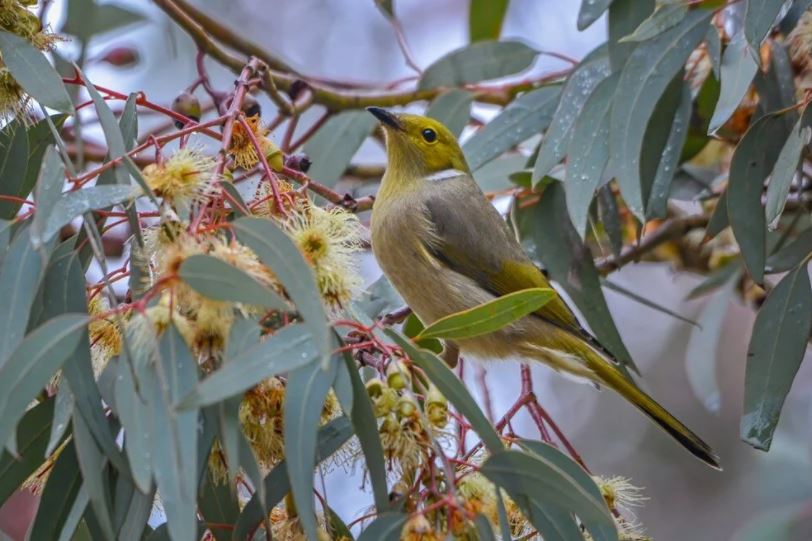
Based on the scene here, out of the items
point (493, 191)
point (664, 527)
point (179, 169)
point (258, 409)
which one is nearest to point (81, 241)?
point (179, 169)

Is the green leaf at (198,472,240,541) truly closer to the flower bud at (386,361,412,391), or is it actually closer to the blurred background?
the flower bud at (386,361,412,391)

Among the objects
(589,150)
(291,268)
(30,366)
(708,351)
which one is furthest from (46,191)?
(708,351)

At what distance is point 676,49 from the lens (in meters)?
2.66

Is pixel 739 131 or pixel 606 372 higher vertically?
pixel 739 131

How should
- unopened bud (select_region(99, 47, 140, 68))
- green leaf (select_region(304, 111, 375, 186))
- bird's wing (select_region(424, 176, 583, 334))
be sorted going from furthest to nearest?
1. unopened bud (select_region(99, 47, 140, 68))
2. green leaf (select_region(304, 111, 375, 186))
3. bird's wing (select_region(424, 176, 583, 334))

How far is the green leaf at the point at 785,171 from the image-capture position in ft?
7.72

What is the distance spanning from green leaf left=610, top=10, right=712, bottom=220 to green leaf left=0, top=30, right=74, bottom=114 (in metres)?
→ 1.18

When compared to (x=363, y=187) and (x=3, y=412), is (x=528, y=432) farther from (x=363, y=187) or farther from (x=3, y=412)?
(x=3, y=412)

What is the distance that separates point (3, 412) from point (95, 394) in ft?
0.68

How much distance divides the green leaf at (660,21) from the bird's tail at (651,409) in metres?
0.89

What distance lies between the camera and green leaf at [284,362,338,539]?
64.6 inches

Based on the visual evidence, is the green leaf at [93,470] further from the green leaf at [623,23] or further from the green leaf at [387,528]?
the green leaf at [623,23]

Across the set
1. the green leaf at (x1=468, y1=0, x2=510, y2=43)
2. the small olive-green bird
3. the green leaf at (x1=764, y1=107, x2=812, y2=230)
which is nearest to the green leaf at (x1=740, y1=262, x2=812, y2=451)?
the green leaf at (x1=764, y1=107, x2=812, y2=230)

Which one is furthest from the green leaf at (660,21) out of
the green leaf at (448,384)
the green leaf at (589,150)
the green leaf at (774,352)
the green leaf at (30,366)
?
the green leaf at (30,366)
